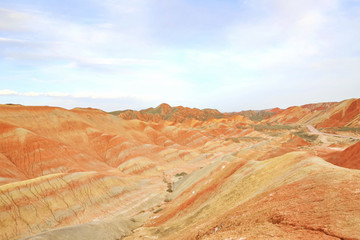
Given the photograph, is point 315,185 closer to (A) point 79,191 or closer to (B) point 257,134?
(A) point 79,191

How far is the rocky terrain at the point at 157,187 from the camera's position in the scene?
12836 millimetres

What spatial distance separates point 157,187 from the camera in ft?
177

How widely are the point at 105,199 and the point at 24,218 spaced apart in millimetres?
14136

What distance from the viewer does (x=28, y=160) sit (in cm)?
5788

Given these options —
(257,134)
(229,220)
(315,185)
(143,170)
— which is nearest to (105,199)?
(143,170)

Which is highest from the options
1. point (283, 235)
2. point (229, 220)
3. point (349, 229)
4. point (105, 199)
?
point (349, 229)

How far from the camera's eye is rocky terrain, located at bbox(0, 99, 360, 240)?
12836 millimetres

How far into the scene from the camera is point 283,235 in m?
10.1

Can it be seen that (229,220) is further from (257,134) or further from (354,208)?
(257,134)

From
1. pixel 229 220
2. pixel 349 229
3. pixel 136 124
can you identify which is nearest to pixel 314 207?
pixel 349 229

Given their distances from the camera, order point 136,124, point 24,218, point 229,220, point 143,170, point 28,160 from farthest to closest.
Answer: point 136,124 → point 143,170 → point 28,160 → point 24,218 → point 229,220

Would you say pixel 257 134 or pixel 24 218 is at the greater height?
pixel 257 134

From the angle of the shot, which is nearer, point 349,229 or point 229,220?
point 349,229

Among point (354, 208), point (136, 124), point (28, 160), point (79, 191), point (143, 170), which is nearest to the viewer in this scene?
point (354, 208)
